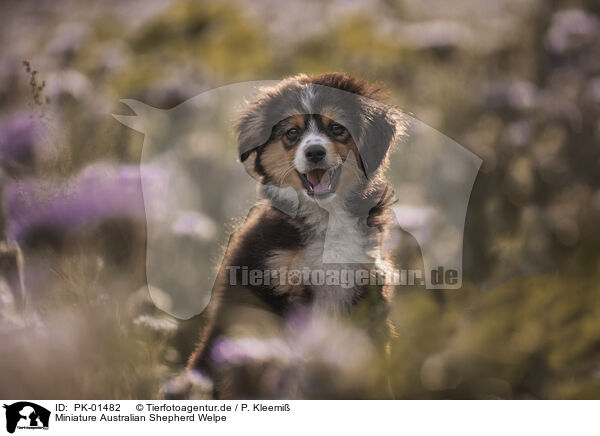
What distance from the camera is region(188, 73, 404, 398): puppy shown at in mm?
1435

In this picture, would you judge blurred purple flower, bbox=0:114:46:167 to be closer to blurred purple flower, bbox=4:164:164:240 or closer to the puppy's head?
blurred purple flower, bbox=4:164:164:240

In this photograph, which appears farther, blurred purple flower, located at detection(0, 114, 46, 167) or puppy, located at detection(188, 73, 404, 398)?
blurred purple flower, located at detection(0, 114, 46, 167)

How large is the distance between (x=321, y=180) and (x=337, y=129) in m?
0.13

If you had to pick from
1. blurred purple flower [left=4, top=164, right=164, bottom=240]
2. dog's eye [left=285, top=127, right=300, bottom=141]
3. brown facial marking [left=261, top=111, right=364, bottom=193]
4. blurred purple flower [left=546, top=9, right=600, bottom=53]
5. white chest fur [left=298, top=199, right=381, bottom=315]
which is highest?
blurred purple flower [left=546, top=9, right=600, bottom=53]

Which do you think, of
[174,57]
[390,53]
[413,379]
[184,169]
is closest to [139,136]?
[184,169]

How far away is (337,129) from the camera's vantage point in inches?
57.3

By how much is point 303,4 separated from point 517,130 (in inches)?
28.3

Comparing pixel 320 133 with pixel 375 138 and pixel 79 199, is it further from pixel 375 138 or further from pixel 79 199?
pixel 79 199

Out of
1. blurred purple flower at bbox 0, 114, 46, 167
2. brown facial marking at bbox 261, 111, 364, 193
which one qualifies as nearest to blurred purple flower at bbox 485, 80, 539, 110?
brown facial marking at bbox 261, 111, 364, 193

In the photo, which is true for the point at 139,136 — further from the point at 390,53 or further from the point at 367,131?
the point at 390,53

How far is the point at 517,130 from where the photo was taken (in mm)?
1760
